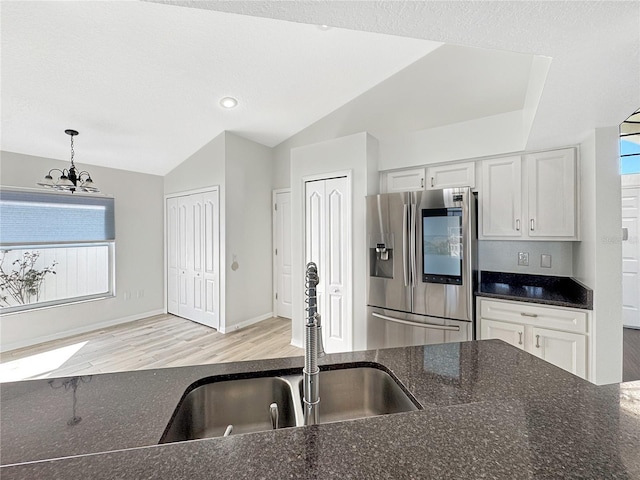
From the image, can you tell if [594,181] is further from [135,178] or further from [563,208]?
[135,178]

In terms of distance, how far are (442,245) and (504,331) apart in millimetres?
862

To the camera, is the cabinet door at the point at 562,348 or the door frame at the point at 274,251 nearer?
the cabinet door at the point at 562,348

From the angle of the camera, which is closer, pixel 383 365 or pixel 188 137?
pixel 383 365

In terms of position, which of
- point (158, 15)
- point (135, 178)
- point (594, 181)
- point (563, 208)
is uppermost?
point (158, 15)

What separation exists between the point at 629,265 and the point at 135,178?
7.50 m

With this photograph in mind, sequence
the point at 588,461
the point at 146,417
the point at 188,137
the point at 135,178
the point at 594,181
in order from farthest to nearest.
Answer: the point at 135,178, the point at 188,137, the point at 594,181, the point at 146,417, the point at 588,461

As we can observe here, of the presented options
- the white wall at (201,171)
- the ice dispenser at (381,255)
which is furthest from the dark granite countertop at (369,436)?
the white wall at (201,171)

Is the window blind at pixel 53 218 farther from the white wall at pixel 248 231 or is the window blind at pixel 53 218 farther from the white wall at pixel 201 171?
the white wall at pixel 248 231

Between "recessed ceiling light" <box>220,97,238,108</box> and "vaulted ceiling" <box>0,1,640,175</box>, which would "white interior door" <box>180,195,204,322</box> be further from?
"recessed ceiling light" <box>220,97,238,108</box>

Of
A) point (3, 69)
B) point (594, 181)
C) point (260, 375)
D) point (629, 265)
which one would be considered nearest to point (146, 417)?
point (260, 375)

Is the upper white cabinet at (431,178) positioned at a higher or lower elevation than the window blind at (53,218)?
higher

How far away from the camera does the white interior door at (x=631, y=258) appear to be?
4016 millimetres

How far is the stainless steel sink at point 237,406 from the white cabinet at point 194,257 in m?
3.26

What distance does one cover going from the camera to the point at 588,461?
0.55 meters
